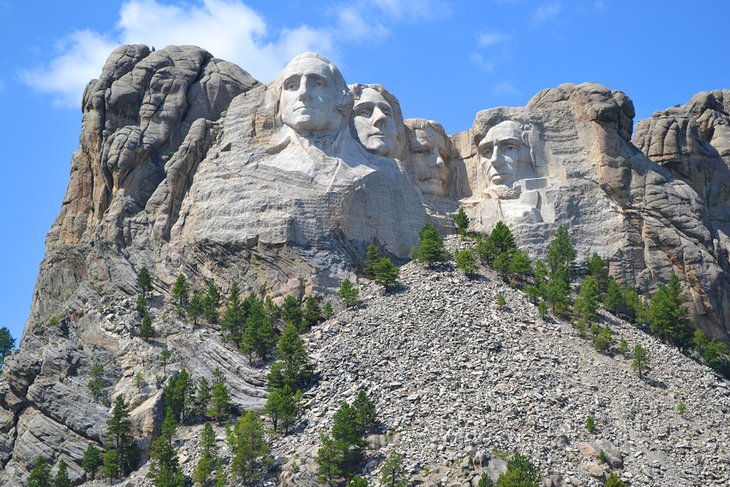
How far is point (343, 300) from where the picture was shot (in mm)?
66625

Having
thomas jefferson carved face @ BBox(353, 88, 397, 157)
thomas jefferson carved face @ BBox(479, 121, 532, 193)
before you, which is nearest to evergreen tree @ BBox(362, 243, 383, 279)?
thomas jefferson carved face @ BBox(353, 88, 397, 157)

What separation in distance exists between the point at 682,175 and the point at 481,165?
724 centimetres

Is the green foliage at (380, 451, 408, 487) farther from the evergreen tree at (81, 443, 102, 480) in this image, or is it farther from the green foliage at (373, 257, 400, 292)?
the green foliage at (373, 257, 400, 292)

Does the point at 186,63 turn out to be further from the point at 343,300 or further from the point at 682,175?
the point at 682,175

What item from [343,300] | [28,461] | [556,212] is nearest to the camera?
[28,461]

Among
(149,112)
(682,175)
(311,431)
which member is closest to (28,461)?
(311,431)

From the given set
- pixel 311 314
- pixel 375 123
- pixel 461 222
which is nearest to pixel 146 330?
pixel 311 314

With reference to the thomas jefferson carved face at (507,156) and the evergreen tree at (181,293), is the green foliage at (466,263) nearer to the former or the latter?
the thomas jefferson carved face at (507,156)

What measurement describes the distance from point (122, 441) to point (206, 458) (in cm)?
338

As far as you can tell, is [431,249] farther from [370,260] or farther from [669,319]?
[669,319]

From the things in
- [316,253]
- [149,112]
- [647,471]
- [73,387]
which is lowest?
[647,471]

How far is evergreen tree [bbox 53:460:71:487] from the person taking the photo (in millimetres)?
61031

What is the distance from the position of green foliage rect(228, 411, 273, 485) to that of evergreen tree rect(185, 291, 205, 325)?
683 cm

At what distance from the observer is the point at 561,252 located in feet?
232
